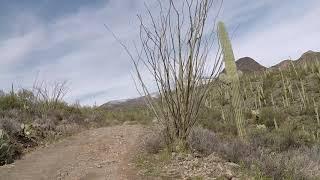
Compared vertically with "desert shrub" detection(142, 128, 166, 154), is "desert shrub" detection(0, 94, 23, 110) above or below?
above

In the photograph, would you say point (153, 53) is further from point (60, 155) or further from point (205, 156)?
point (60, 155)

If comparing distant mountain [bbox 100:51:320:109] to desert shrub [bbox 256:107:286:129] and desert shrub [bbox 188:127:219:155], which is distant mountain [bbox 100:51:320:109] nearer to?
desert shrub [bbox 256:107:286:129]

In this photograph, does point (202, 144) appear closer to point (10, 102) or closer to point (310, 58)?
point (10, 102)

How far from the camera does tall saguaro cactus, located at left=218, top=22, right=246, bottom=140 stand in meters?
10.9

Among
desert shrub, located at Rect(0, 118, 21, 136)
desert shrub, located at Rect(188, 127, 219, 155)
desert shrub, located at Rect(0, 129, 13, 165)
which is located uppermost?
desert shrub, located at Rect(0, 118, 21, 136)

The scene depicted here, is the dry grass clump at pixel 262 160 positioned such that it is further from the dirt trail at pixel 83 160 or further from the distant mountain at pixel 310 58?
the distant mountain at pixel 310 58

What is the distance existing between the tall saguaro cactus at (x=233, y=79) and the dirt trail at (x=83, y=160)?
93.4 inches

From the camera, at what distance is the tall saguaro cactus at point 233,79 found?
1088 cm

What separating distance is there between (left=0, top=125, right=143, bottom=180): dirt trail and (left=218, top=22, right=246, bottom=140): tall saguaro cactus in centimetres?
237

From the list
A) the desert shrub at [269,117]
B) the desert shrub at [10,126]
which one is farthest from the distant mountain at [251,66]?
the desert shrub at [10,126]

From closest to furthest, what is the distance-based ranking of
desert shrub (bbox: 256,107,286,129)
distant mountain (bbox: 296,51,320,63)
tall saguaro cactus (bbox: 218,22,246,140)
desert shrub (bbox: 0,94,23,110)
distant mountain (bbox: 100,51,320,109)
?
tall saguaro cactus (bbox: 218,22,246,140), desert shrub (bbox: 0,94,23,110), desert shrub (bbox: 256,107,286,129), distant mountain (bbox: 100,51,320,109), distant mountain (bbox: 296,51,320,63)

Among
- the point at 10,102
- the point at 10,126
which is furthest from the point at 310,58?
the point at 10,126

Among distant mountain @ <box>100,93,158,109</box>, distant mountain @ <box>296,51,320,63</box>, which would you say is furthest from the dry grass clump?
distant mountain @ <box>296,51,320,63</box>

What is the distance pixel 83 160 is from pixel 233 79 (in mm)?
4193
